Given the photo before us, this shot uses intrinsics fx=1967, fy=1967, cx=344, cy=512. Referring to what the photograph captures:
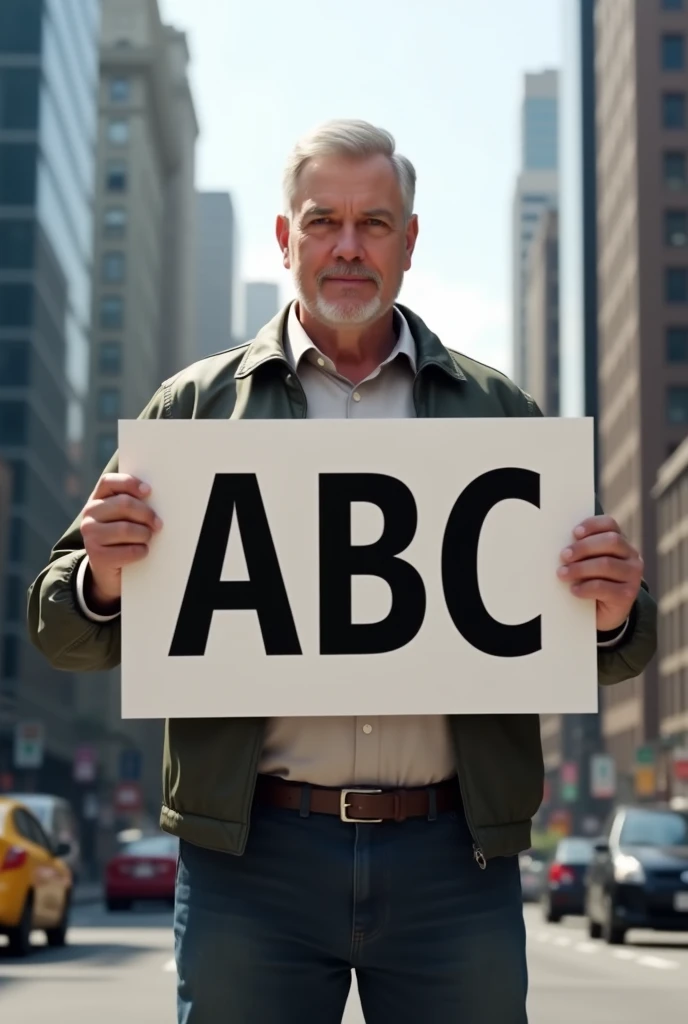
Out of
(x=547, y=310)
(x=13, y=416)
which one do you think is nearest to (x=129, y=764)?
(x=13, y=416)

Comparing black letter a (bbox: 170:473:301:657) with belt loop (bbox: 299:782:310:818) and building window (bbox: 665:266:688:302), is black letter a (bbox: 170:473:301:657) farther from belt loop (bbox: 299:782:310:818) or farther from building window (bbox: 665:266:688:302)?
building window (bbox: 665:266:688:302)

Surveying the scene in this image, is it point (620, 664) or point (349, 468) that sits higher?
point (349, 468)

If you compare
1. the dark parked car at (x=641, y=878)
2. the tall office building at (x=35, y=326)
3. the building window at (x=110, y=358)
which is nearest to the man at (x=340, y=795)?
the dark parked car at (x=641, y=878)

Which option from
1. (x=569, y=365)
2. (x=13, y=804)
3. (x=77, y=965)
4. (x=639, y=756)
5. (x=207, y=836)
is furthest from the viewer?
(x=569, y=365)

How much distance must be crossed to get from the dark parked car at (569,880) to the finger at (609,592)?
88.5 ft

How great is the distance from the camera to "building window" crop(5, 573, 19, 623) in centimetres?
8275

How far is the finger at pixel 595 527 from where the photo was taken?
12.2ft

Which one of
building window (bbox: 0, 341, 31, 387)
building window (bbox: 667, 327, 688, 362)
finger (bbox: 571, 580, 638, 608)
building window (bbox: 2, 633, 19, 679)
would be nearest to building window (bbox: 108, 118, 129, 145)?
building window (bbox: 667, 327, 688, 362)

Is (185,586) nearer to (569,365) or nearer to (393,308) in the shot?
(393,308)

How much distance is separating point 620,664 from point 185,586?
0.86m

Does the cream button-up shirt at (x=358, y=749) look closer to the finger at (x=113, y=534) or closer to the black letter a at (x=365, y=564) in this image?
the black letter a at (x=365, y=564)

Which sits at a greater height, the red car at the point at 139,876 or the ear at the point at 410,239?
the ear at the point at 410,239

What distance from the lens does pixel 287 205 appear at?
394 cm

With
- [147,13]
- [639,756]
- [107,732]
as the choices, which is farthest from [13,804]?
[147,13]
